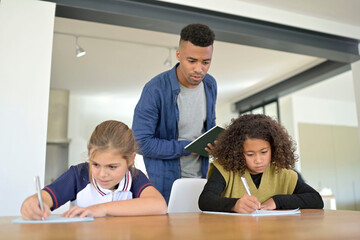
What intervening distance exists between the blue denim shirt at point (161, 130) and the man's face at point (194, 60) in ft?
0.34

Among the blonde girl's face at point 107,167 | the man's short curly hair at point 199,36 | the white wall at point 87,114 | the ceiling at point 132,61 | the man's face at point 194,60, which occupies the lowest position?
the blonde girl's face at point 107,167

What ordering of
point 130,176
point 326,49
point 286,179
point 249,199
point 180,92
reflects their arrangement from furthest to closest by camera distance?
point 326,49, point 180,92, point 286,179, point 130,176, point 249,199

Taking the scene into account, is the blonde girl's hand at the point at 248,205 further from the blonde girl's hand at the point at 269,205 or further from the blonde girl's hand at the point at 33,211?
the blonde girl's hand at the point at 33,211

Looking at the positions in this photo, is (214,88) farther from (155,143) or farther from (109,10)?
(109,10)

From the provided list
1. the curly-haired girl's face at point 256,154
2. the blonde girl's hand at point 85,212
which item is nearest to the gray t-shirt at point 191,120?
the curly-haired girl's face at point 256,154

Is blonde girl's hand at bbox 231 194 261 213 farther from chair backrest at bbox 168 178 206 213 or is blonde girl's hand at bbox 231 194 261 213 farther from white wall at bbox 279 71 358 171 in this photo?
white wall at bbox 279 71 358 171

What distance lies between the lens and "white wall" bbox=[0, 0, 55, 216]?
244 centimetres

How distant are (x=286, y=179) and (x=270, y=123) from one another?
25cm

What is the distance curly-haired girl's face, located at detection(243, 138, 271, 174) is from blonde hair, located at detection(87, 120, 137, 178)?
18.5 inches

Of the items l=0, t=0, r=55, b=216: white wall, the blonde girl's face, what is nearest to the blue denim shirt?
the blonde girl's face

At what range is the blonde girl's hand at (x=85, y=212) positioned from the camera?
889 mm

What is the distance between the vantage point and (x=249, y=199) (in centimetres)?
107

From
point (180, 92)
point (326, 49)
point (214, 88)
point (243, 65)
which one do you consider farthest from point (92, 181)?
point (243, 65)

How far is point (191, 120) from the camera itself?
181cm
